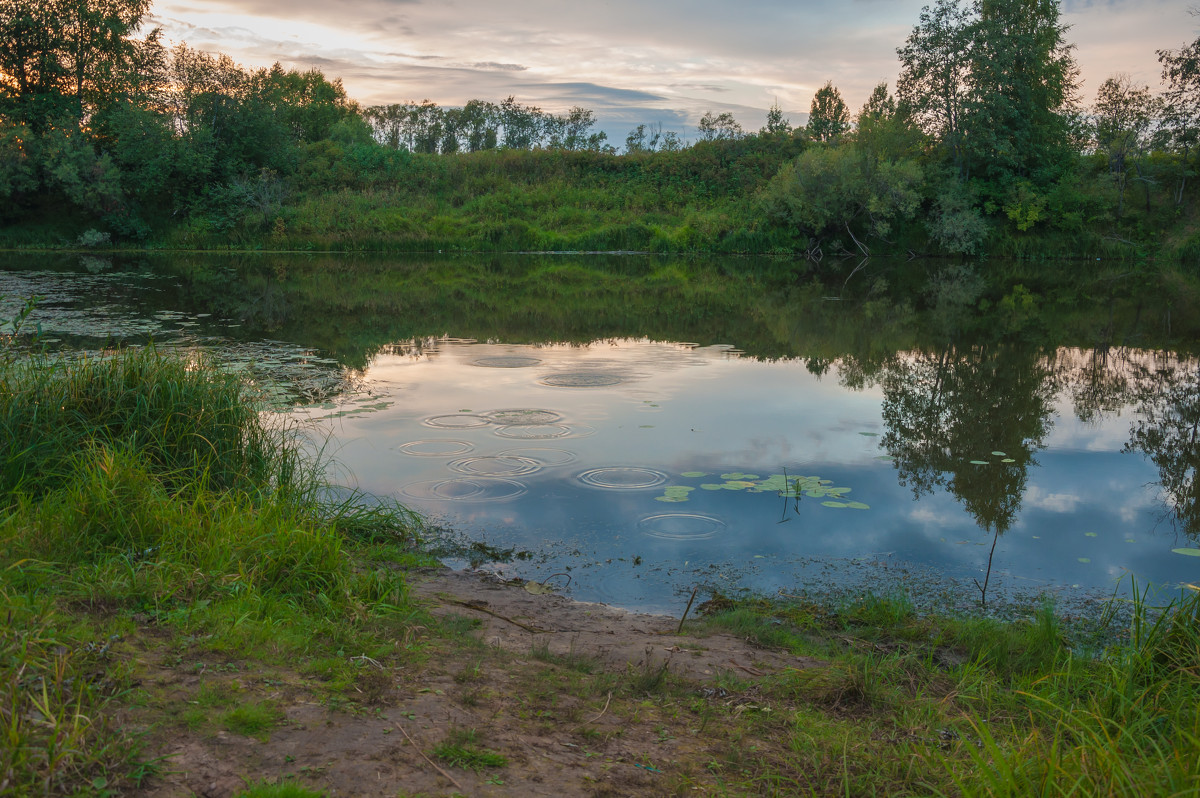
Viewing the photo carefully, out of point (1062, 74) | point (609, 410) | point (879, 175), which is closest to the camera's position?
point (609, 410)

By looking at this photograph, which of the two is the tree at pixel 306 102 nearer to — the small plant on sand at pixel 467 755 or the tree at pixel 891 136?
the tree at pixel 891 136

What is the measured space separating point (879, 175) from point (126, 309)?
27413mm

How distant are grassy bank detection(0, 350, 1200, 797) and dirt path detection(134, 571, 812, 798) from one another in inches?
0.5

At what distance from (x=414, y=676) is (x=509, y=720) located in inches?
20.6

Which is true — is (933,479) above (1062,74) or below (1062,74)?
below

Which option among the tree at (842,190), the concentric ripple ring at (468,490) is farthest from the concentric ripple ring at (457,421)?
the tree at (842,190)

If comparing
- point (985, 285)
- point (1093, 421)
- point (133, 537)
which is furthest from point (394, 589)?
point (985, 285)

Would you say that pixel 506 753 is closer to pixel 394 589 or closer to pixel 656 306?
pixel 394 589

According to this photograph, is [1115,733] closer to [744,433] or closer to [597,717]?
[597,717]

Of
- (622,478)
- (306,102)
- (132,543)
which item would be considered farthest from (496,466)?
(306,102)

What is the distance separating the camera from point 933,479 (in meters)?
6.89

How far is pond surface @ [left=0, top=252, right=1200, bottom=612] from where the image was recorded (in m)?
5.37

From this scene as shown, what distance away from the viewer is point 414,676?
3.36 metres

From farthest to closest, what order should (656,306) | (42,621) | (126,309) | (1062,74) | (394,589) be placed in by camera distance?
(1062,74), (656,306), (126,309), (394,589), (42,621)
